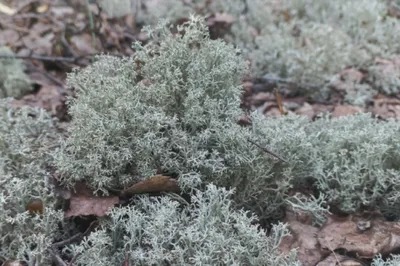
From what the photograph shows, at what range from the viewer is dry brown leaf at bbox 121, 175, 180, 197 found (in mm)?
1503

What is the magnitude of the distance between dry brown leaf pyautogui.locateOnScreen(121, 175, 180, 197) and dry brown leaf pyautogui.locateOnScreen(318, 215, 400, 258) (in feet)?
1.79

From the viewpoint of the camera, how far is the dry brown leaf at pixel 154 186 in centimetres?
150

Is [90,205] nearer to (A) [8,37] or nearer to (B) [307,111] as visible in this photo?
(B) [307,111]

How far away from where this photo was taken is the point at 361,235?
1.64m

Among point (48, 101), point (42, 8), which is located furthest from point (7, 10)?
point (48, 101)

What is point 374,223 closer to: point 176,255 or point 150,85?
point 176,255

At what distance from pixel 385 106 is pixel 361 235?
1.09m

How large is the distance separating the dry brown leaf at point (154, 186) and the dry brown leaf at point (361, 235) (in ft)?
1.79

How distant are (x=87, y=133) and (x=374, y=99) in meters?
1.74

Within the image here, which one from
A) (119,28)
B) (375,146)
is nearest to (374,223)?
(375,146)

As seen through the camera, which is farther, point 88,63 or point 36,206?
point 88,63

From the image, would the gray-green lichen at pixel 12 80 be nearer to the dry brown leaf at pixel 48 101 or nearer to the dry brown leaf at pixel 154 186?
the dry brown leaf at pixel 48 101

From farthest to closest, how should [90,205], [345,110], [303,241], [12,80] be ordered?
[12,80]
[345,110]
[303,241]
[90,205]

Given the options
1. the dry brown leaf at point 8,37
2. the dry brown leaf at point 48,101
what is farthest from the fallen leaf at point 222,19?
the dry brown leaf at point 8,37
